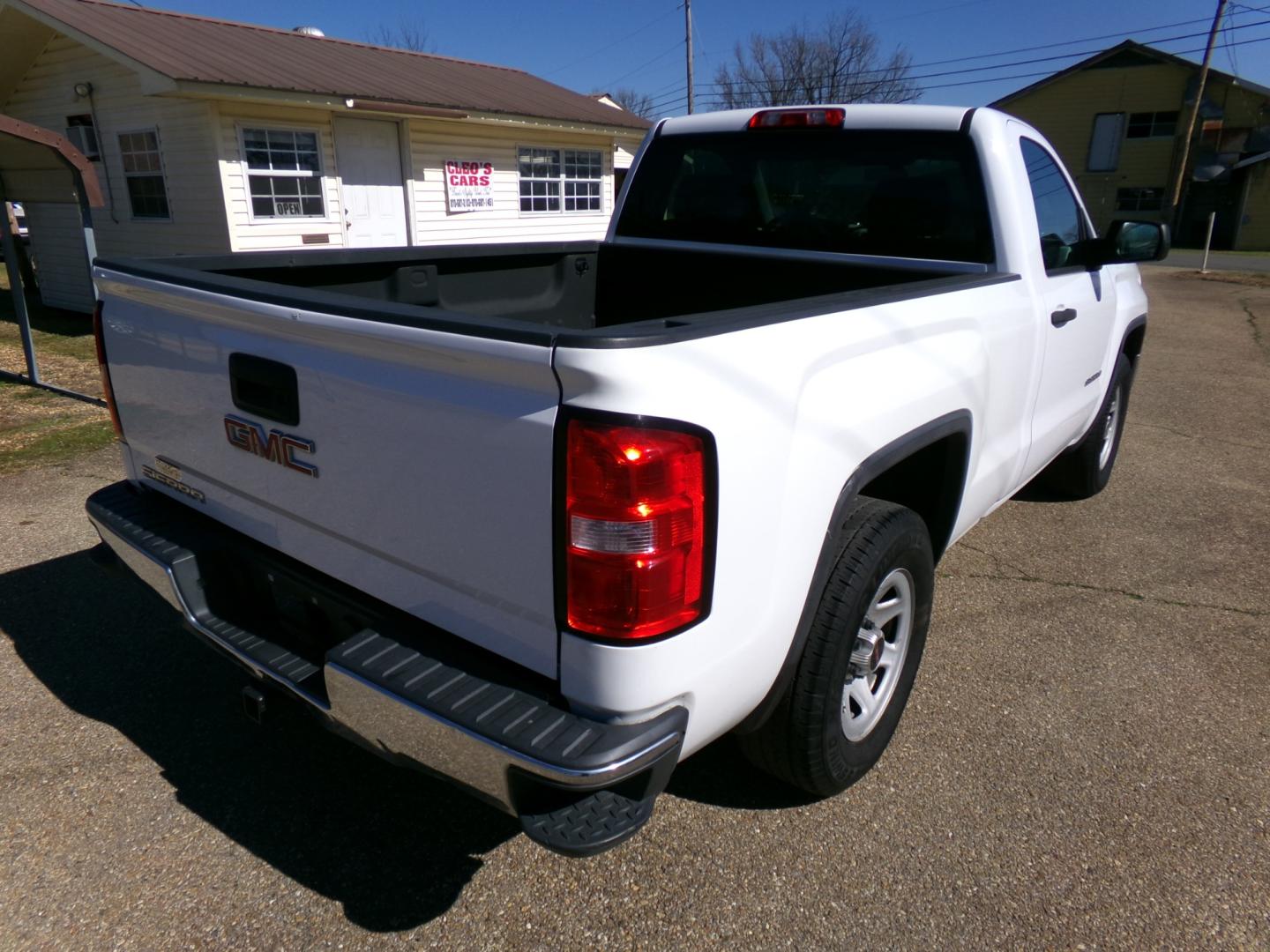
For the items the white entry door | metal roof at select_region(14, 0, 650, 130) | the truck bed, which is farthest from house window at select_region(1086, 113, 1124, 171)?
the truck bed

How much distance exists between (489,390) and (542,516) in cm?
26

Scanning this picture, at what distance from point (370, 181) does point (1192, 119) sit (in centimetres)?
2837

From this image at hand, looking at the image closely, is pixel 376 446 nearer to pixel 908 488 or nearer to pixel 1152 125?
pixel 908 488

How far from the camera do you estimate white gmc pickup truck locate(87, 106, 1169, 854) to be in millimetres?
1667

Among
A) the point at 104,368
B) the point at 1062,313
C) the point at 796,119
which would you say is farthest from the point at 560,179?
the point at 104,368

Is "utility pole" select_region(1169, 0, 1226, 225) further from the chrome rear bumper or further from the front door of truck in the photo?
A: the chrome rear bumper

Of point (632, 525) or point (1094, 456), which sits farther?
point (1094, 456)

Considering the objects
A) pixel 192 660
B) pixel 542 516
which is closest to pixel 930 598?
pixel 542 516

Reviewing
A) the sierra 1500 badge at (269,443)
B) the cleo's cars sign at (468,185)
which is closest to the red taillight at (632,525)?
the sierra 1500 badge at (269,443)

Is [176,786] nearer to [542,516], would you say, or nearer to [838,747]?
[542,516]

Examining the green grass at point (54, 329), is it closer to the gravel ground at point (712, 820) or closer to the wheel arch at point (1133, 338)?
the gravel ground at point (712, 820)

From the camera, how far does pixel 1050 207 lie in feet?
12.0

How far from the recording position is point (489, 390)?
170cm

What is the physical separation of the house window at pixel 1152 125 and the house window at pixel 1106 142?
0.43 meters
